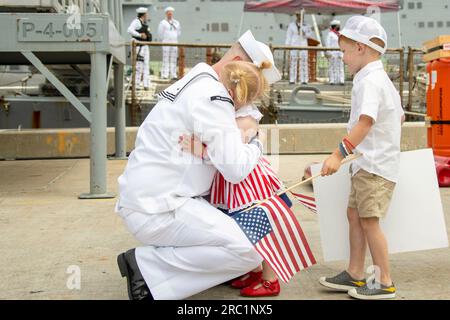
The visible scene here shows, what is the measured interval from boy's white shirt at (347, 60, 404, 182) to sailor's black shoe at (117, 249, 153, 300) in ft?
4.18

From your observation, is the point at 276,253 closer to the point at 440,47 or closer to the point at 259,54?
the point at 259,54

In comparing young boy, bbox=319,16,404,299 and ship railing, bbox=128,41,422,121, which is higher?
ship railing, bbox=128,41,422,121

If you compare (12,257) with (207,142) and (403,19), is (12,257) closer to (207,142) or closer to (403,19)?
(207,142)

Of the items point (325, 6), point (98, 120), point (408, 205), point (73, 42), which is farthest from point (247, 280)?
point (325, 6)

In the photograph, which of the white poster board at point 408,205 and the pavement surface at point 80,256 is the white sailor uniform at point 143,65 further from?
the white poster board at point 408,205

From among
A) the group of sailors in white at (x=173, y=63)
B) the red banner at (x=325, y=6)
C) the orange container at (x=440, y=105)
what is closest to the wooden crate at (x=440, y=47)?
the orange container at (x=440, y=105)

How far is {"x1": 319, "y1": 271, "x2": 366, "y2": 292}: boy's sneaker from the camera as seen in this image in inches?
167

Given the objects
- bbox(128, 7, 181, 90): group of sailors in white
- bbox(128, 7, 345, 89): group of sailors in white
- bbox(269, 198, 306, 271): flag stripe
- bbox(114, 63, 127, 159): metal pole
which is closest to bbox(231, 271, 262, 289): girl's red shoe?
bbox(269, 198, 306, 271): flag stripe

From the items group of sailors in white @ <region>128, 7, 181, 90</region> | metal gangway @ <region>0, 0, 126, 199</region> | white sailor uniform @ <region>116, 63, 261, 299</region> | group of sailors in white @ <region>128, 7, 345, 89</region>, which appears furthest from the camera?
group of sailors in white @ <region>128, 7, 345, 89</region>

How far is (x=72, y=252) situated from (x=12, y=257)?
0.40m

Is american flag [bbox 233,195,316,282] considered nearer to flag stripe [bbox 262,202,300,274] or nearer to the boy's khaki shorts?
flag stripe [bbox 262,202,300,274]

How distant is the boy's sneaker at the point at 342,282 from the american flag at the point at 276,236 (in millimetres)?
315

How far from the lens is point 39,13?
25.3 ft
